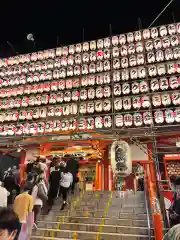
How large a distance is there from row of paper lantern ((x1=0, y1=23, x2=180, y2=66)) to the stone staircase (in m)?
9.44

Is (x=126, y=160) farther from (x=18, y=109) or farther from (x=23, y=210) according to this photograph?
(x=18, y=109)

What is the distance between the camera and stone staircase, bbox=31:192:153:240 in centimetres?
607

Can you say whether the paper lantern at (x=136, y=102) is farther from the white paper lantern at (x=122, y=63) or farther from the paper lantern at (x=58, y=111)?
the paper lantern at (x=58, y=111)

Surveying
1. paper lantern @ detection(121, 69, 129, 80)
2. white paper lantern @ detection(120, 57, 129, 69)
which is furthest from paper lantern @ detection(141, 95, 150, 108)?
white paper lantern @ detection(120, 57, 129, 69)

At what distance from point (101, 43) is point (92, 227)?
11.0 meters

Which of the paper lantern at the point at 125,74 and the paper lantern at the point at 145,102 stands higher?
the paper lantern at the point at 125,74

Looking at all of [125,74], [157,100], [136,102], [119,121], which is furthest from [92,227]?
[125,74]

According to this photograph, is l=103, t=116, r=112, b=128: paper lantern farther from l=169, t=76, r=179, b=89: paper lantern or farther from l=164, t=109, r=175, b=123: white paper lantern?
l=169, t=76, r=179, b=89: paper lantern

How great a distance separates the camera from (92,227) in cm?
650

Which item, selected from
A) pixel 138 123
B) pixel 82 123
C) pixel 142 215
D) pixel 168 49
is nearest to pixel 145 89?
pixel 138 123

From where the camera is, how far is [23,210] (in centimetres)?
469

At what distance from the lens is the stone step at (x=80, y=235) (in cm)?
575

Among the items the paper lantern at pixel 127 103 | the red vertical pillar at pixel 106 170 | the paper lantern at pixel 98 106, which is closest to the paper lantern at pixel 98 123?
the paper lantern at pixel 98 106

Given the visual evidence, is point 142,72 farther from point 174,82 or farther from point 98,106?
point 98,106
